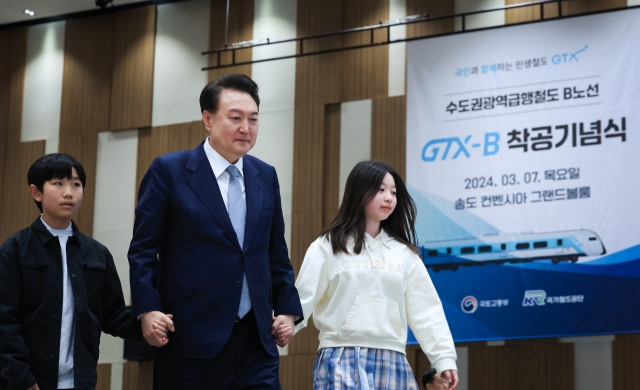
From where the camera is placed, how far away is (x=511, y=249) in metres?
6.37

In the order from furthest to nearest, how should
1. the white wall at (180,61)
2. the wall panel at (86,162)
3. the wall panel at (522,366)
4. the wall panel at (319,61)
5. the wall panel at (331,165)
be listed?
1. the wall panel at (86,162)
2. the white wall at (180,61)
3. the wall panel at (319,61)
4. the wall panel at (331,165)
5. the wall panel at (522,366)

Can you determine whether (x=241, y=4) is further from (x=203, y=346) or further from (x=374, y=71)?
(x=203, y=346)

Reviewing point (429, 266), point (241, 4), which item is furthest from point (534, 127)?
point (241, 4)

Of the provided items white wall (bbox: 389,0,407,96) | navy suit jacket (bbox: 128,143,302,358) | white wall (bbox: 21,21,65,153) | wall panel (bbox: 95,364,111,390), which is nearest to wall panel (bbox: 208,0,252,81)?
white wall (bbox: 389,0,407,96)

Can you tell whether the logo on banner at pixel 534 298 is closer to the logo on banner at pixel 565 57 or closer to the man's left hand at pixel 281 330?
the logo on banner at pixel 565 57

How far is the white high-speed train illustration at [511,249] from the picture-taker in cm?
614

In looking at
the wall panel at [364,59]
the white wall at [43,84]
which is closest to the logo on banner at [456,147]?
the wall panel at [364,59]

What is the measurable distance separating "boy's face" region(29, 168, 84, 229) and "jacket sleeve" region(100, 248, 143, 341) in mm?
203

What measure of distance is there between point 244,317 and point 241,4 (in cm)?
617

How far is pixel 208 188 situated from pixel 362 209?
2.84ft

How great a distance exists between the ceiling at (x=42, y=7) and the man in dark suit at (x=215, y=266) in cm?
642

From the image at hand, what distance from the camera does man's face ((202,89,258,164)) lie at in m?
2.71

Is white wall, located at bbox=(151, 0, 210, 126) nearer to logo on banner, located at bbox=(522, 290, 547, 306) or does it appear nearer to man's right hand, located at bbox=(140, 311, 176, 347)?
logo on banner, located at bbox=(522, 290, 547, 306)

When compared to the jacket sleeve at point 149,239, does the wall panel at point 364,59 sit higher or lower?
higher
